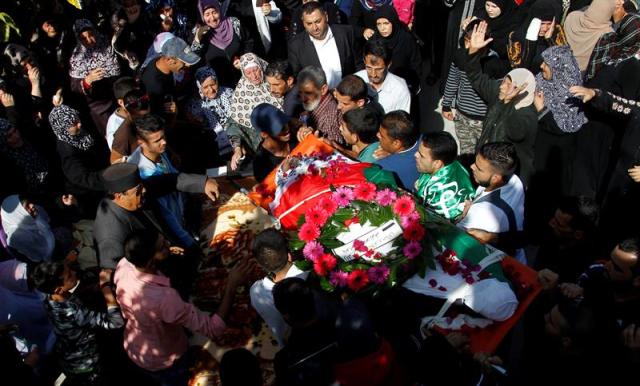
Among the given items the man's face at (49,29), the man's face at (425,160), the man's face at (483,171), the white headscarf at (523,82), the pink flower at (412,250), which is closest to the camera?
the pink flower at (412,250)

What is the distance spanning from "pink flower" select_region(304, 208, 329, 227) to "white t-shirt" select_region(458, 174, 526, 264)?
0.99 meters

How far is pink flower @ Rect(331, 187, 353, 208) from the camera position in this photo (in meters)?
3.34

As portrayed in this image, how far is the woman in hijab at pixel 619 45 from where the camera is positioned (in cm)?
444

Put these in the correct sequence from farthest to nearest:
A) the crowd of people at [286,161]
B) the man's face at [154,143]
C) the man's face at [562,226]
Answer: the man's face at [154,143]
the man's face at [562,226]
the crowd of people at [286,161]

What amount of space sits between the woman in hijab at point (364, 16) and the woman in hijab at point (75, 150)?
125 inches

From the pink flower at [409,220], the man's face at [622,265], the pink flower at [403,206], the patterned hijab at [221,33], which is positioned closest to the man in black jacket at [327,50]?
the patterned hijab at [221,33]

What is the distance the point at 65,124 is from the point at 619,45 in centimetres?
502

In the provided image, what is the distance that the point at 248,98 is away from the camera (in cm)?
515

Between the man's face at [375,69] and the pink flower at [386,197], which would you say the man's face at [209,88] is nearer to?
the man's face at [375,69]

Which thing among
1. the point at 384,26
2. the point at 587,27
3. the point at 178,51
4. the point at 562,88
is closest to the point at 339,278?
the point at 562,88

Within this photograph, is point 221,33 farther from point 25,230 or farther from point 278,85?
point 25,230

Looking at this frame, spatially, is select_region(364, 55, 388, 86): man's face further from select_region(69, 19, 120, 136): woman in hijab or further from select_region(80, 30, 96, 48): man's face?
select_region(80, 30, 96, 48): man's face

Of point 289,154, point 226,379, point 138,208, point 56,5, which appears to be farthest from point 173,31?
point 226,379

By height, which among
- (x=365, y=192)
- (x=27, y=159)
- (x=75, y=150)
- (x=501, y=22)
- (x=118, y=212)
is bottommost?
(x=27, y=159)
